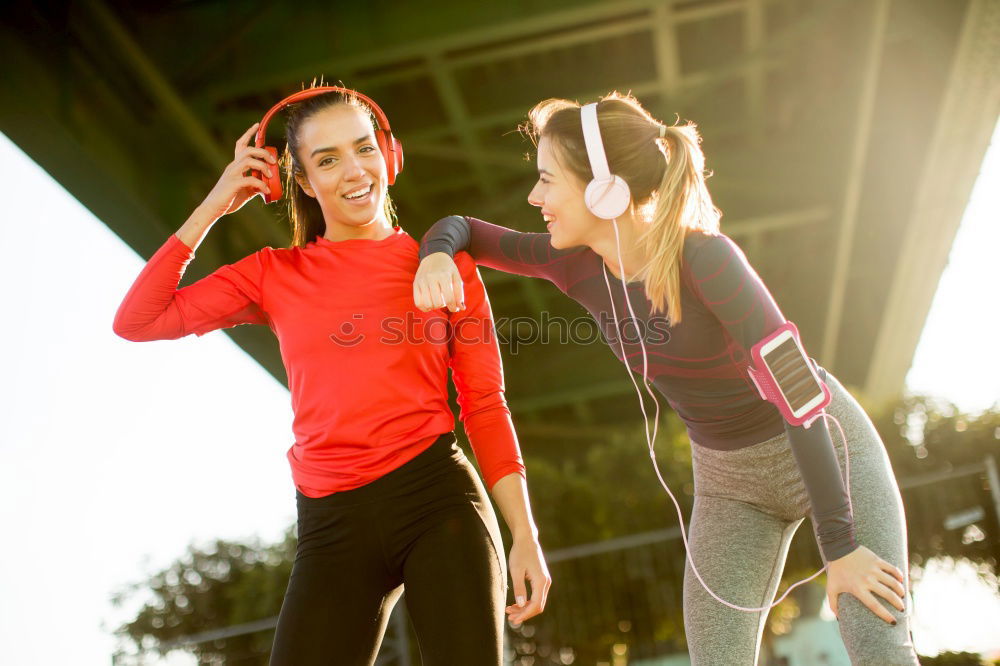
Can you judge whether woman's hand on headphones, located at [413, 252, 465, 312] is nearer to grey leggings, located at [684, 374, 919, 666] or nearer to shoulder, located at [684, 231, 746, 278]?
shoulder, located at [684, 231, 746, 278]

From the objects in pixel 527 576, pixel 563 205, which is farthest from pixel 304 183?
pixel 527 576

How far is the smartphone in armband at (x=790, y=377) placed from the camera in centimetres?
222

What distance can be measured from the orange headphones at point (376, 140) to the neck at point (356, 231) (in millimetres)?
160

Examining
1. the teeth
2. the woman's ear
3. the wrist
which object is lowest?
the wrist

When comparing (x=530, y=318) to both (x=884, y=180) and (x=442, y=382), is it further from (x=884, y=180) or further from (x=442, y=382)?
(x=442, y=382)

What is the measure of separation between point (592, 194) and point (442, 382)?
25.9 inches

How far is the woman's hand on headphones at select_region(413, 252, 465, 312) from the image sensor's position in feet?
7.89

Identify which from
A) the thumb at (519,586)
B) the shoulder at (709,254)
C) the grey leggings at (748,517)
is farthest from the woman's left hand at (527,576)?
the shoulder at (709,254)

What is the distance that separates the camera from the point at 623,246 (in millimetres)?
2707

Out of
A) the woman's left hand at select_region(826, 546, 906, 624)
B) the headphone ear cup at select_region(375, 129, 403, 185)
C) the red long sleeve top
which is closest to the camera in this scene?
the woman's left hand at select_region(826, 546, 906, 624)

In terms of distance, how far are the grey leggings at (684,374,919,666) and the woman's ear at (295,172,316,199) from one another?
1.37m

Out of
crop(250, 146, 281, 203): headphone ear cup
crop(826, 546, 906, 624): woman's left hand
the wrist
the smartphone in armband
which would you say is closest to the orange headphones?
crop(250, 146, 281, 203): headphone ear cup

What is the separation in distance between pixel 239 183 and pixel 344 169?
Answer: 0.29 meters

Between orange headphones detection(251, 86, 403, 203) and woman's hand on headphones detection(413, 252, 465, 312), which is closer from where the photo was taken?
woman's hand on headphones detection(413, 252, 465, 312)
